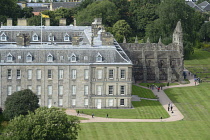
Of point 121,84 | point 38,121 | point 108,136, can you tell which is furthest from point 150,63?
point 38,121

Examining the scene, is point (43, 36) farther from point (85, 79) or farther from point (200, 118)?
point (200, 118)

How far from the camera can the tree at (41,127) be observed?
79.9 meters

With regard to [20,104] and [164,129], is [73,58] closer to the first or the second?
[20,104]

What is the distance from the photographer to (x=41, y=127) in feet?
266

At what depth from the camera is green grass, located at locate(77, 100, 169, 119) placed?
4298 inches

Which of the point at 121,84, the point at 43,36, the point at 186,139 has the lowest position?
the point at 186,139

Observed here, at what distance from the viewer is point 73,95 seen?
4500 inches

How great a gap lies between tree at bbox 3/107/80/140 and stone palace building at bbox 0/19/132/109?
29209mm

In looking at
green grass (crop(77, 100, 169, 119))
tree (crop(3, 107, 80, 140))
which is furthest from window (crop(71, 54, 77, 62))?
tree (crop(3, 107, 80, 140))

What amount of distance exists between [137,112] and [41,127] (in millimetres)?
33758

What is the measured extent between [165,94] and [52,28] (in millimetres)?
29260

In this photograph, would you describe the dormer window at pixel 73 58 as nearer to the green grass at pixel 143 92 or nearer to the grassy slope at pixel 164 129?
the grassy slope at pixel 164 129

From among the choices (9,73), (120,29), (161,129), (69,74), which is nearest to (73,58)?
(69,74)

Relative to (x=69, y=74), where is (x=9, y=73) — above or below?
above
